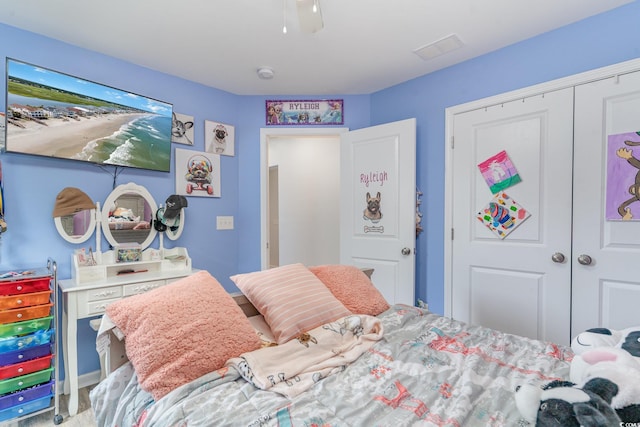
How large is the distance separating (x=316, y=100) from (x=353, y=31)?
3.63 feet

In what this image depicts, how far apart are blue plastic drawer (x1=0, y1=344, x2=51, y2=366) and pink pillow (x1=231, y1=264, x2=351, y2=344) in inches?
48.4

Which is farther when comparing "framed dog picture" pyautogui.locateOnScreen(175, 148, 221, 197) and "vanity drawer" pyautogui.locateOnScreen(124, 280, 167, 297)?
"framed dog picture" pyautogui.locateOnScreen(175, 148, 221, 197)

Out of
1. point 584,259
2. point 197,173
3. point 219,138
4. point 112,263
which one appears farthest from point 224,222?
point 584,259

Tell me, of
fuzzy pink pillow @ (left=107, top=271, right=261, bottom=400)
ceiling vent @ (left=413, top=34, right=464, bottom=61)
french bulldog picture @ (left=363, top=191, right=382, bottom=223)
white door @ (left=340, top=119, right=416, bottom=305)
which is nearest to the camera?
fuzzy pink pillow @ (left=107, top=271, right=261, bottom=400)

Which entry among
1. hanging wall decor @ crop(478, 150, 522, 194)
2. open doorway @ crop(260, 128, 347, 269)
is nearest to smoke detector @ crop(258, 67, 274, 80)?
open doorway @ crop(260, 128, 347, 269)

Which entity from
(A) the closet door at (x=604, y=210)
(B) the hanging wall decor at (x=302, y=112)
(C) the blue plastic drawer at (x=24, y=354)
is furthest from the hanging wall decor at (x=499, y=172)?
(C) the blue plastic drawer at (x=24, y=354)

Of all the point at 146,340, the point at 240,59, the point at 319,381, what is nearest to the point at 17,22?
the point at 240,59

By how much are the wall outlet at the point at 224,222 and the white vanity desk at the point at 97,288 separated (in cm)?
60

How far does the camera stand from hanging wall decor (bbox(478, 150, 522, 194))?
2.23 meters

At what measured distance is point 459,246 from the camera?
252 centimetres

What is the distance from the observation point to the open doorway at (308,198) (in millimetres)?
4375

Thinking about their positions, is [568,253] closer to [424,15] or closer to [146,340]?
[424,15]

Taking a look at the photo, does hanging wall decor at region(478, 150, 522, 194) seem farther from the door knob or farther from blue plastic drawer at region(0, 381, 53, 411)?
blue plastic drawer at region(0, 381, 53, 411)

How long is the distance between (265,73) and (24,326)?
231 cm
